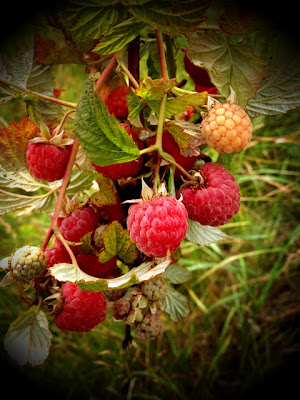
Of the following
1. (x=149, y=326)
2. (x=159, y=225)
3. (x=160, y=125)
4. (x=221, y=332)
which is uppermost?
(x=160, y=125)

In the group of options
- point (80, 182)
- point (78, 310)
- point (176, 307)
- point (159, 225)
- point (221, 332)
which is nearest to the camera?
point (159, 225)

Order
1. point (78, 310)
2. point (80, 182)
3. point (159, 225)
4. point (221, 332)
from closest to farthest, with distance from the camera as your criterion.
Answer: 1. point (159, 225)
2. point (78, 310)
3. point (80, 182)
4. point (221, 332)

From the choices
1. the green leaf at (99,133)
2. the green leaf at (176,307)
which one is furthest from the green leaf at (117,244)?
the green leaf at (176,307)

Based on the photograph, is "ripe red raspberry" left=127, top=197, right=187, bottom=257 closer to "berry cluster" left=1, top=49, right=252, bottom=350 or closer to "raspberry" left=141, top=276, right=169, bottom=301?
"berry cluster" left=1, top=49, right=252, bottom=350

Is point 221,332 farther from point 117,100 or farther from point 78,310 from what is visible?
point 117,100

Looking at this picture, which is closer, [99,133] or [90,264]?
[99,133]

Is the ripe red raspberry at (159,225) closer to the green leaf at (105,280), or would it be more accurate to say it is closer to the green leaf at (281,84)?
the green leaf at (105,280)

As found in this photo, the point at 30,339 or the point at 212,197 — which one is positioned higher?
the point at 212,197

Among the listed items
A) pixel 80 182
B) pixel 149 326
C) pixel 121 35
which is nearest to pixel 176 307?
pixel 149 326
